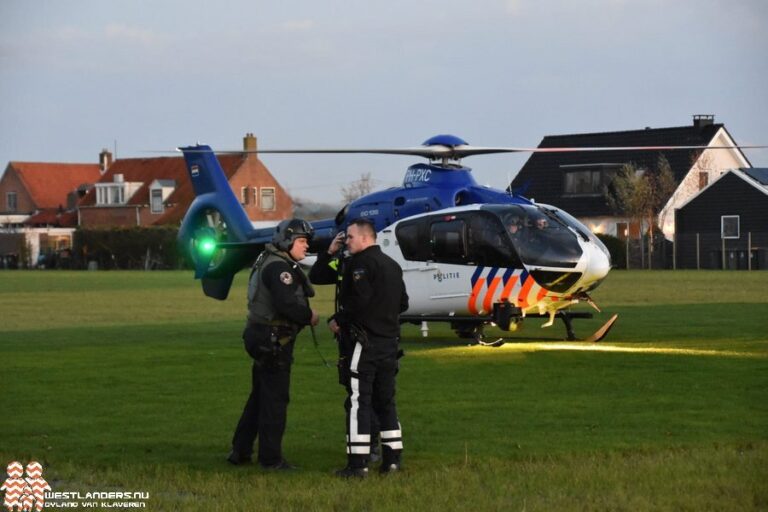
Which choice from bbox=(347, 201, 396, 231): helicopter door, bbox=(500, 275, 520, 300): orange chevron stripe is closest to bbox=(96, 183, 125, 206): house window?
bbox=(347, 201, 396, 231): helicopter door

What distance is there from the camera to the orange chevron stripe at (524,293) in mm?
21125

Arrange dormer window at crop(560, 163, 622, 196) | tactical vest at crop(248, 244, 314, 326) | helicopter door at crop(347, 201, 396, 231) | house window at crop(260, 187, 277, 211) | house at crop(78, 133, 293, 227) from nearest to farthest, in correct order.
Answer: tactical vest at crop(248, 244, 314, 326) < helicopter door at crop(347, 201, 396, 231) < dormer window at crop(560, 163, 622, 196) < house at crop(78, 133, 293, 227) < house window at crop(260, 187, 277, 211)

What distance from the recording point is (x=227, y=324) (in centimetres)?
2898

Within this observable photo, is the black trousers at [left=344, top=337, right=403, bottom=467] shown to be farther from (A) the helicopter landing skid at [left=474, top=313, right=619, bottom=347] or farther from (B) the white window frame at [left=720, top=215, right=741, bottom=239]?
(B) the white window frame at [left=720, top=215, right=741, bottom=239]

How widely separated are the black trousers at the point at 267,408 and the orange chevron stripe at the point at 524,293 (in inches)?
398

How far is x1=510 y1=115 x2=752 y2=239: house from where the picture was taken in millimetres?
71938

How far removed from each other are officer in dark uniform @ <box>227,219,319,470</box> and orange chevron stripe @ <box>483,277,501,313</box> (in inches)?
399

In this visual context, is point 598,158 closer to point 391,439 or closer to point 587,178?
point 587,178

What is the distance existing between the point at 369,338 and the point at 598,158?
65127mm

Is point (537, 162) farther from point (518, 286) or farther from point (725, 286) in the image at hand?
point (518, 286)

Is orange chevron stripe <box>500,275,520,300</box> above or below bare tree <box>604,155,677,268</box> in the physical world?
below

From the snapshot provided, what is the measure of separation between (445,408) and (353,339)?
367 centimetres

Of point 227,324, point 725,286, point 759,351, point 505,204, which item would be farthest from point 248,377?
point 725,286

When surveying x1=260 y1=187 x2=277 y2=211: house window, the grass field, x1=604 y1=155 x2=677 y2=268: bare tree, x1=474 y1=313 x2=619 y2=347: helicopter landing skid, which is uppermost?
x1=260 y1=187 x2=277 y2=211: house window
